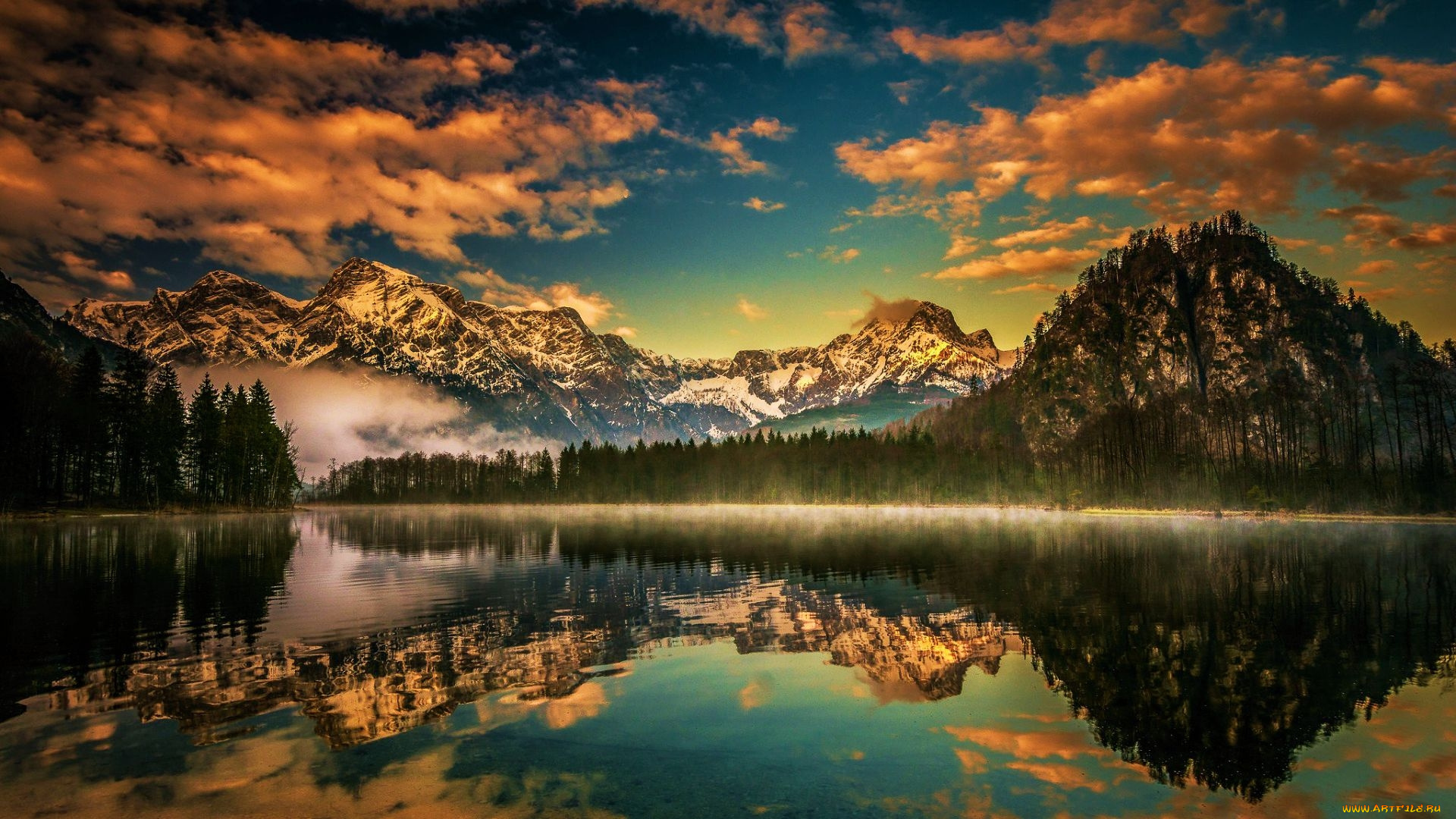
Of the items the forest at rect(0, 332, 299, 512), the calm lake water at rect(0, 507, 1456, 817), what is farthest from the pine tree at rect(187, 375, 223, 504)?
the calm lake water at rect(0, 507, 1456, 817)

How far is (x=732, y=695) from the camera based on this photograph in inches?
802

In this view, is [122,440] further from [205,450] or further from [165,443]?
[205,450]

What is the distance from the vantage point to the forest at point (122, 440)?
9969cm

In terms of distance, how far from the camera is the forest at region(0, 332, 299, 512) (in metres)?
99.7

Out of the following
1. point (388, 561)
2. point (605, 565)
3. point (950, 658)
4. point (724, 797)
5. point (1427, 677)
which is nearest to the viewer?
point (724, 797)

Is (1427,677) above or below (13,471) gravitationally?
below

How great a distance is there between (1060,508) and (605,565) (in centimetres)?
14978

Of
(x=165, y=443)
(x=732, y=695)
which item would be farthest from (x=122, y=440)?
(x=732, y=695)

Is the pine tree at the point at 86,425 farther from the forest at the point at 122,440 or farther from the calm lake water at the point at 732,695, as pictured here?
the calm lake water at the point at 732,695

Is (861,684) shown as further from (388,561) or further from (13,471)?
(13,471)

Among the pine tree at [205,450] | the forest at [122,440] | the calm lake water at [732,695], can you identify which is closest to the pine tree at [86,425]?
the forest at [122,440]

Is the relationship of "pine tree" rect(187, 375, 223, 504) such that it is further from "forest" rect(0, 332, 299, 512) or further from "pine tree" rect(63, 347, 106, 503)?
"pine tree" rect(63, 347, 106, 503)

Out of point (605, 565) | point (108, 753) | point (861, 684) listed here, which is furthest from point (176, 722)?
point (605, 565)

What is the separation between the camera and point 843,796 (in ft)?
43.6
